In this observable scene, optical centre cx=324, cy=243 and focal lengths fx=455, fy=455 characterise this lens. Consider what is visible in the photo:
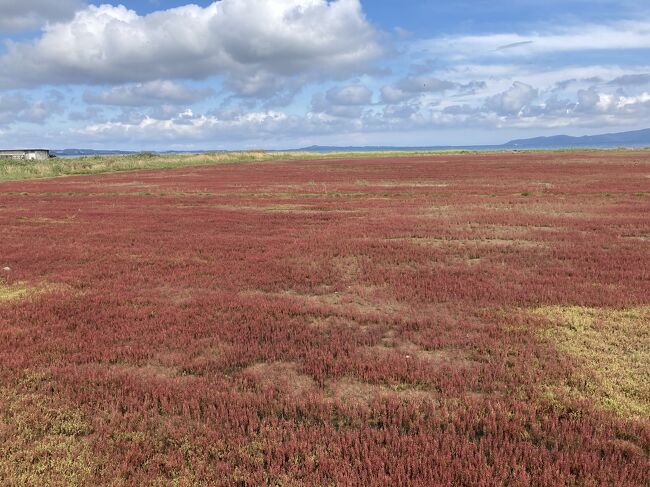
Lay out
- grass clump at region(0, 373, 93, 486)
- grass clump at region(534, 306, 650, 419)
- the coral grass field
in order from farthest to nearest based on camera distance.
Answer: grass clump at region(534, 306, 650, 419)
the coral grass field
grass clump at region(0, 373, 93, 486)

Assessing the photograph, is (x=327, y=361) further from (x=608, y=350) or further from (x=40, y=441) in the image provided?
(x=608, y=350)

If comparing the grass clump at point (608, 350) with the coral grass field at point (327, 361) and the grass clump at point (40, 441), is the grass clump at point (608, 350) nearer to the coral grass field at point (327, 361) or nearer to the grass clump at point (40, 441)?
the coral grass field at point (327, 361)

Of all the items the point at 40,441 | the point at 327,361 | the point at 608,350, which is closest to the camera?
the point at 40,441

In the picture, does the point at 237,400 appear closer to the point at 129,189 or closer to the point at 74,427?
the point at 74,427

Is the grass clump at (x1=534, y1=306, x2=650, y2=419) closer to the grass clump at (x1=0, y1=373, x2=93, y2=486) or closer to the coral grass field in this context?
the coral grass field

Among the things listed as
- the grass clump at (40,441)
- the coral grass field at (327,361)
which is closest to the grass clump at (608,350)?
the coral grass field at (327,361)

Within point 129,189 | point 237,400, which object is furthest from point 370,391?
point 129,189

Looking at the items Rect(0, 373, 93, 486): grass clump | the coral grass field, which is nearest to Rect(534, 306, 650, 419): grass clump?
the coral grass field

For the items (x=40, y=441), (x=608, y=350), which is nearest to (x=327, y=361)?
(x=40, y=441)
